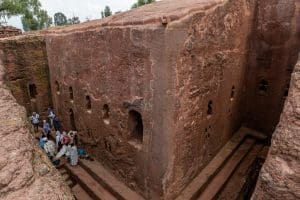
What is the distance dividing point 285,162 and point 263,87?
283 inches

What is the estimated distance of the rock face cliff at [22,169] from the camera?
5.07 feet

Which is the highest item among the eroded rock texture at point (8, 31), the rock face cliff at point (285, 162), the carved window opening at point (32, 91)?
the eroded rock texture at point (8, 31)

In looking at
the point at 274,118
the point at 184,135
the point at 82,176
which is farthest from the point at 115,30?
the point at 274,118

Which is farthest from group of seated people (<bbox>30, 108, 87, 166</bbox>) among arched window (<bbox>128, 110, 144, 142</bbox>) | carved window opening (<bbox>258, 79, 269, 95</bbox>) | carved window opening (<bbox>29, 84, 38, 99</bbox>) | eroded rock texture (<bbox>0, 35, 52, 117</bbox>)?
carved window opening (<bbox>258, 79, 269, 95</bbox>)

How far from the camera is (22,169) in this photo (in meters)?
1.66

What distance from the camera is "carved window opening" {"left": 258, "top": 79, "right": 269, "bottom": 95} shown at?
851cm

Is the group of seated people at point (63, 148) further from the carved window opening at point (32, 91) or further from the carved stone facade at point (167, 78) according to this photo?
the carved window opening at point (32, 91)

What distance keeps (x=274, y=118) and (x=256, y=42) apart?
2.71 meters

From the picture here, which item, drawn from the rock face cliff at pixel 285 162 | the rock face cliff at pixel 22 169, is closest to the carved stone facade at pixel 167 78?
the rock face cliff at pixel 22 169

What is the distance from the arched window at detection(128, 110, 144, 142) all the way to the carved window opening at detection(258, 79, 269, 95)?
4.89m

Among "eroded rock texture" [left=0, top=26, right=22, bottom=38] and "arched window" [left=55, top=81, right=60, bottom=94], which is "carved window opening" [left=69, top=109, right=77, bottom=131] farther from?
"eroded rock texture" [left=0, top=26, right=22, bottom=38]

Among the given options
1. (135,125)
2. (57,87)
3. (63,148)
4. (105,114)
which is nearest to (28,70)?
(57,87)

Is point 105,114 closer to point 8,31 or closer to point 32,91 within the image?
point 32,91

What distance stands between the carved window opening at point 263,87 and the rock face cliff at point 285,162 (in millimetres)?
6724
